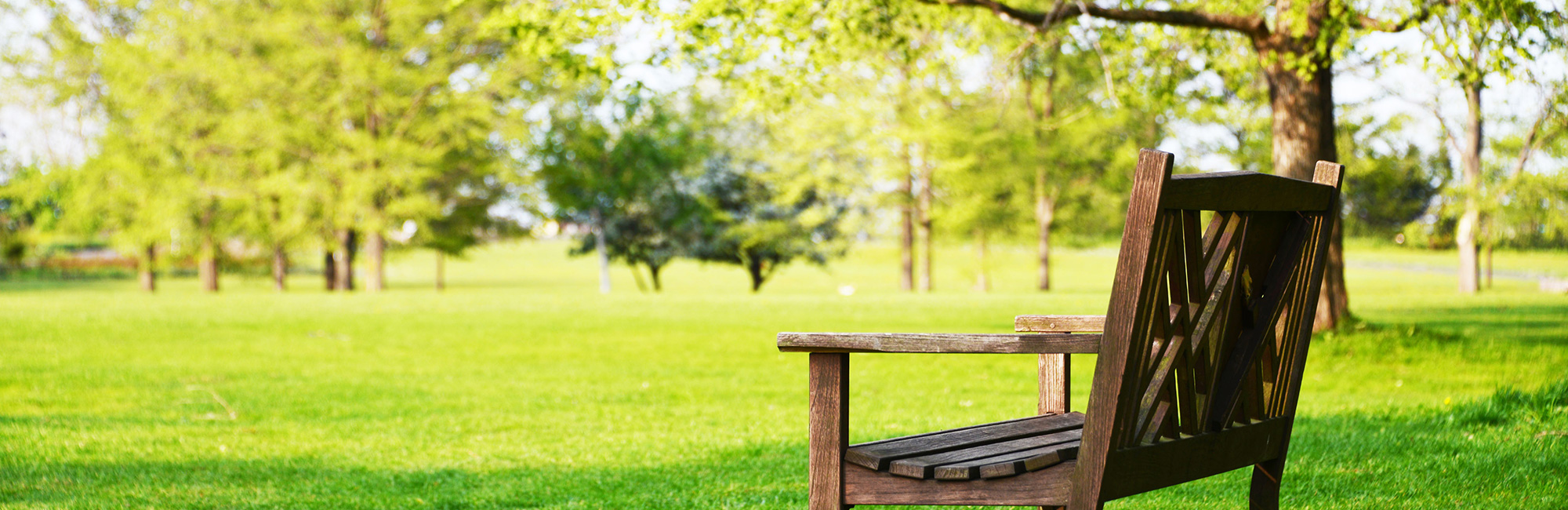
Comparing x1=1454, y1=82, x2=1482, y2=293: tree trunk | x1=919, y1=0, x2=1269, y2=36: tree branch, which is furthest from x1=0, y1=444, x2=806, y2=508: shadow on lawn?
x1=1454, y1=82, x2=1482, y2=293: tree trunk

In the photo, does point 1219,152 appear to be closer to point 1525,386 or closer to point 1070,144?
point 1070,144

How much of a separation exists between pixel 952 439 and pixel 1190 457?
583 mm

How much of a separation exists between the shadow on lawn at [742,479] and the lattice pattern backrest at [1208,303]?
5.46 feet

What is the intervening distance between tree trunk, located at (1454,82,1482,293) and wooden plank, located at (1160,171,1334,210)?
27.3 metres

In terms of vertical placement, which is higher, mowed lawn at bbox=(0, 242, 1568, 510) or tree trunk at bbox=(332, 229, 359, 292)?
tree trunk at bbox=(332, 229, 359, 292)

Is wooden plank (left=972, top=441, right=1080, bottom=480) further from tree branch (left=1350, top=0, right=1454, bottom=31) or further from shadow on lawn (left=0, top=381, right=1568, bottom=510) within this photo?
tree branch (left=1350, top=0, right=1454, bottom=31)

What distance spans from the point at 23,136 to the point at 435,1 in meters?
16.6

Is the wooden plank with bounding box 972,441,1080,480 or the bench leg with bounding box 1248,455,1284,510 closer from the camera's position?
the wooden plank with bounding box 972,441,1080,480

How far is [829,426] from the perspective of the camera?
2.71 meters

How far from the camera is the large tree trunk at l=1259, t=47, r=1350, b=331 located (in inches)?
468

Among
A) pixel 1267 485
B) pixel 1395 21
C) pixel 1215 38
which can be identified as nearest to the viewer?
pixel 1267 485

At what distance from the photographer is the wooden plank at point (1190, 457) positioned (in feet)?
8.19

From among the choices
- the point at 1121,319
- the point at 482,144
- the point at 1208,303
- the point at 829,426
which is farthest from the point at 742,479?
the point at 482,144

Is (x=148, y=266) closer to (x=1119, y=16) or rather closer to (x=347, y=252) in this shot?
(x=347, y=252)
